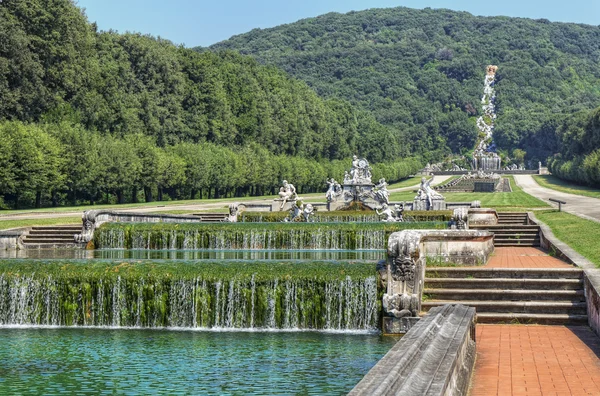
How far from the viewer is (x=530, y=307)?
58.5 feet

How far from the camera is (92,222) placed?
35500 millimetres

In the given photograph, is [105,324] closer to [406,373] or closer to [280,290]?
[280,290]

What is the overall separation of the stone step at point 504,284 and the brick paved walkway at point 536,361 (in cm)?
179

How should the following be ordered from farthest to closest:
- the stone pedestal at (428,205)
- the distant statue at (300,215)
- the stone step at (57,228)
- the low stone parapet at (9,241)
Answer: the stone pedestal at (428,205)
the distant statue at (300,215)
the stone step at (57,228)
the low stone parapet at (9,241)

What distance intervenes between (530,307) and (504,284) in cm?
124

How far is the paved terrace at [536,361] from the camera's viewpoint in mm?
11672

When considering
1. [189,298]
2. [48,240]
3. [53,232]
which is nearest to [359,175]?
[53,232]

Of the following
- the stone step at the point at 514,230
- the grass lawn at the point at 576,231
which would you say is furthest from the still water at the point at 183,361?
the stone step at the point at 514,230

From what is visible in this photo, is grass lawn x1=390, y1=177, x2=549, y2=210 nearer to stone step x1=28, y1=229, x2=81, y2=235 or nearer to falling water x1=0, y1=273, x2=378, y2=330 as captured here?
stone step x1=28, y1=229, x2=81, y2=235

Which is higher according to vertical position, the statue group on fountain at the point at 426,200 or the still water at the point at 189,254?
the statue group on fountain at the point at 426,200

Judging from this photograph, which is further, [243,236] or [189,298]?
[243,236]

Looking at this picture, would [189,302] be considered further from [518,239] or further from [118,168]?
[118,168]

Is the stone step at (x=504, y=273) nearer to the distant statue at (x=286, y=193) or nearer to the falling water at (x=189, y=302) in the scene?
the falling water at (x=189, y=302)

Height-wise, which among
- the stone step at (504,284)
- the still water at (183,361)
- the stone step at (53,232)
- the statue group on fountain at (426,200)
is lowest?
the still water at (183,361)
